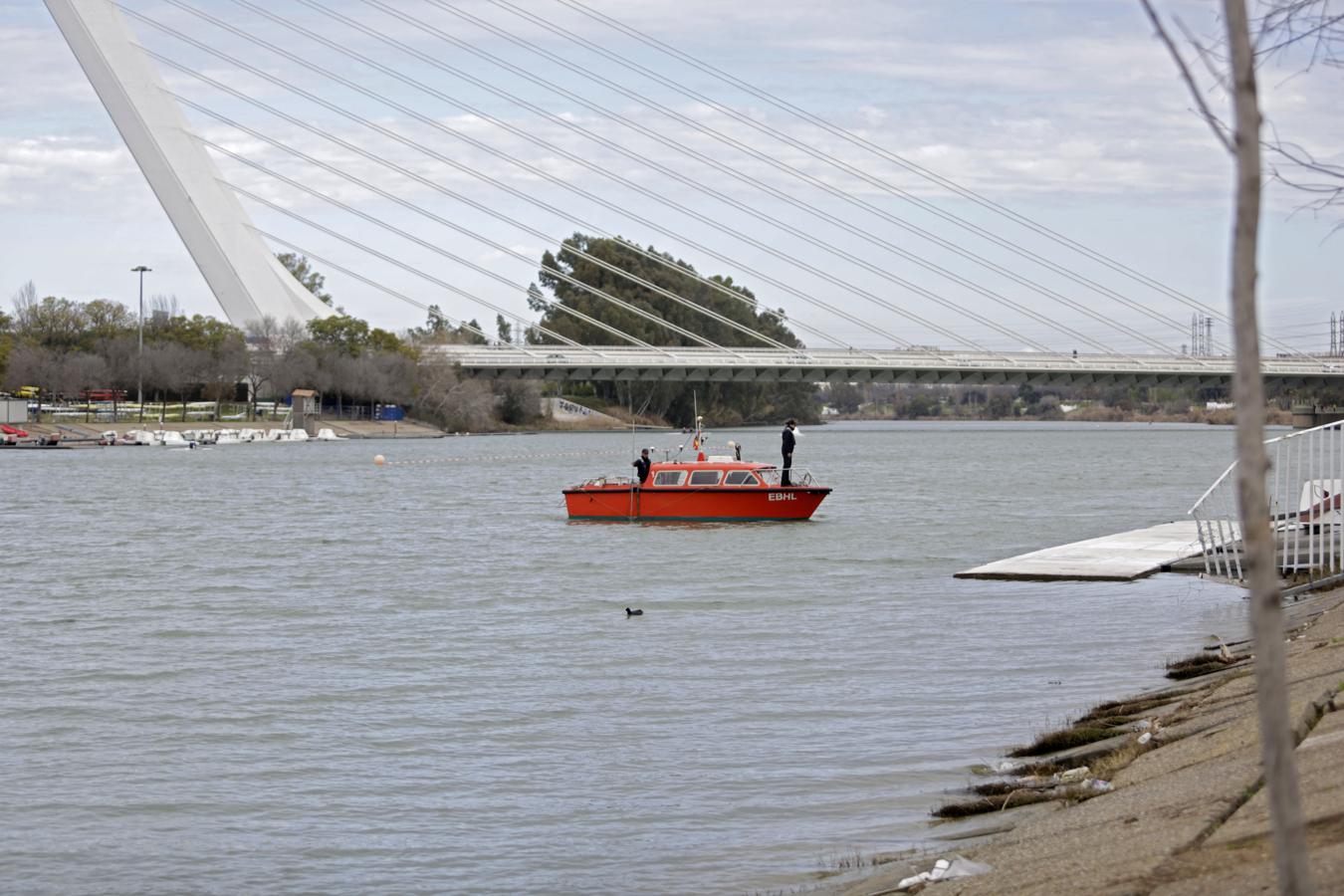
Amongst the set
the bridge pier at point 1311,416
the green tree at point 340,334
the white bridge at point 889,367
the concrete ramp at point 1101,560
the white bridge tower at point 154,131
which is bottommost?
the concrete ramp at point 1101,560

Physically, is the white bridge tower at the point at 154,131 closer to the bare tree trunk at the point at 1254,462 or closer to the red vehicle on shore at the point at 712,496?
the red vehicle on shore at the point at 712,496

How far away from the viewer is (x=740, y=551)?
33.5m

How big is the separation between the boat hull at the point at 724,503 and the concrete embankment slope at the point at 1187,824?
27.6m

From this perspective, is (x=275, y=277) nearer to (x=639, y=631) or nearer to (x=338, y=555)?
(x=338, y=555)

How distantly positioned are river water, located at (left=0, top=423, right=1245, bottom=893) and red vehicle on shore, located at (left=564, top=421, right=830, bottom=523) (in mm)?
737

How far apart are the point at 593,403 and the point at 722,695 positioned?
427 feet

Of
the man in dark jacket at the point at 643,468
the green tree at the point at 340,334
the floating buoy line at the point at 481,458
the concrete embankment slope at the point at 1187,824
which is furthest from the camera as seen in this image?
the green tree at the point at 340,334

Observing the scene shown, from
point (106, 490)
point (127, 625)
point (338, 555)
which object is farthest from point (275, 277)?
point (127, 625)

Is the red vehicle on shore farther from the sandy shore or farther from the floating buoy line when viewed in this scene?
the sandy shore

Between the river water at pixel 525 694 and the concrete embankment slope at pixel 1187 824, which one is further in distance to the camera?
the river water at pixel 525 694

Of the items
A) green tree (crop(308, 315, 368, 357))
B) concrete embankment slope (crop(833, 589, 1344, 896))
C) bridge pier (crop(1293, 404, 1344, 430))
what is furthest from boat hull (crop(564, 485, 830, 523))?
green tree (crop(308, 315, 368, 357))

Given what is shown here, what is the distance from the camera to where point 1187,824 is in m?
7.08

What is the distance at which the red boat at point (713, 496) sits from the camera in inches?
1527

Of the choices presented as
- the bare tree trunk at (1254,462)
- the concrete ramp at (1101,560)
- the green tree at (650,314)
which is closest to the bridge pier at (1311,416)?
the green tree at (650,314)
